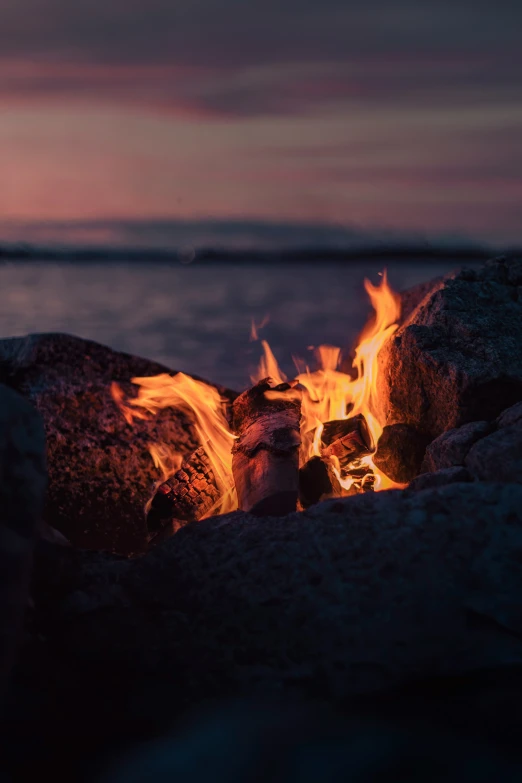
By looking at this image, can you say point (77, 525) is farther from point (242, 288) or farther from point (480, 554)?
point (242, 288)

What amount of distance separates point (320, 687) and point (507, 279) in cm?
329

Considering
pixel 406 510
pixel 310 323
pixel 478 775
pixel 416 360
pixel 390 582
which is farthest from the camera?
pixel 310 323

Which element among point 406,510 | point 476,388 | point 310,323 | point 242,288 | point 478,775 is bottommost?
point 478,775

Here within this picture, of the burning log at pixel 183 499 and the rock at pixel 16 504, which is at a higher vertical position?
the burning log at pixel 183 499

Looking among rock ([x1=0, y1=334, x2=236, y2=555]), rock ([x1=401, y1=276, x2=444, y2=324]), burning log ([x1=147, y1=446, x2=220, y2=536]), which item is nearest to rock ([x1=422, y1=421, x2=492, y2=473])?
burning log ([x1=147, y1=446, x2=220, y2=536])

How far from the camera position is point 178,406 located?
5.35 meters

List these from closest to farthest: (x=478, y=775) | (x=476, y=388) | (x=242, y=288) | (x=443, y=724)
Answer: (x=478, y=775)
(x=443, y=724)
(x=476, y=388)
(x=242, y=288)

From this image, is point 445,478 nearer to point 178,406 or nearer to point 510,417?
point 510,417

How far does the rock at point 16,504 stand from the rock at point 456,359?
240 centimetres

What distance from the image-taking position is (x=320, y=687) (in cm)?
262

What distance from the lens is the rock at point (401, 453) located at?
14.7 feet

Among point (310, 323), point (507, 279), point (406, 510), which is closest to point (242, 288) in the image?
point (310, 323)

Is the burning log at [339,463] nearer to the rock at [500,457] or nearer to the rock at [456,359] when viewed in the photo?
the rock at [456,359]

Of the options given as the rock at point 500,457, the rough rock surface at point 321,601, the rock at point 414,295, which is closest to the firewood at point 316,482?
the rock at point 500,457
